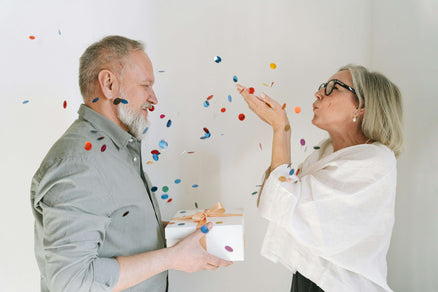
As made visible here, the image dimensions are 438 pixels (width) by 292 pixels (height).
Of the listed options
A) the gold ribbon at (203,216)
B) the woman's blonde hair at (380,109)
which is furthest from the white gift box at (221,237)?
the woman's blonde hair at (380,109)

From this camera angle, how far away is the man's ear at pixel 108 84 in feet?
4.48

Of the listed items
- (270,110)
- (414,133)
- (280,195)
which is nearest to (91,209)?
(280,195)

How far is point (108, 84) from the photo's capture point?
1.38 metres

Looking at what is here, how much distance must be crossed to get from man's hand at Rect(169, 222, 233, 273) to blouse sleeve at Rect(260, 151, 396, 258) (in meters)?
0.29

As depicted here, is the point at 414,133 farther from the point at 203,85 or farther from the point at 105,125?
the point at 105,125

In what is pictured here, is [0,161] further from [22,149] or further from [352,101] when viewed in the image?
[352,101]

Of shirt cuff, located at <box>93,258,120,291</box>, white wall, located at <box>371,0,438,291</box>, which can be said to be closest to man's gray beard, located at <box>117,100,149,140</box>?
shirt cuff, located at <box>93,258,120,291</box>

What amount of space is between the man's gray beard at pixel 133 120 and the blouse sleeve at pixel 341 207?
0.60 meters

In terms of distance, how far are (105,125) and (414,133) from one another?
4.30 ft

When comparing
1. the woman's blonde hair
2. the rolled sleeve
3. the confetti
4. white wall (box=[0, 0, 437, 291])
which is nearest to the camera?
the rolled sleeve

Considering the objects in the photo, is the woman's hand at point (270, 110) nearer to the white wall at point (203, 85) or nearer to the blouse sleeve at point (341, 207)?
the blouse sleeve at point (341, 207)

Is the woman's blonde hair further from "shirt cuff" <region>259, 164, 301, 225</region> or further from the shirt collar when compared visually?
the shirt collar

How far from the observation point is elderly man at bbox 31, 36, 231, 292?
1.13 m

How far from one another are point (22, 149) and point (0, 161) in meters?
0.11
